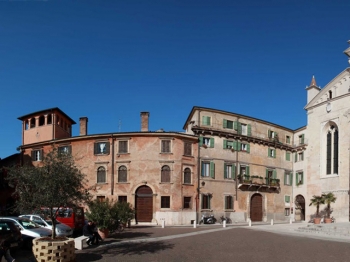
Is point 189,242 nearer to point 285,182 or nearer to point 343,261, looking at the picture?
point 343,261

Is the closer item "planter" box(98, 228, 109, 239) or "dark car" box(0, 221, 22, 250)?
"dark car" box(0, 221, 22, 250)

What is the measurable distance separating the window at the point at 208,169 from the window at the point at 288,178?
480 inches

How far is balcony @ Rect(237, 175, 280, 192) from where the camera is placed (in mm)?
38594

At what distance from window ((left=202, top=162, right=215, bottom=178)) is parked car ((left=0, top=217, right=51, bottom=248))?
21538 millimetres

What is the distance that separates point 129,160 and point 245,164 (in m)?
13.6

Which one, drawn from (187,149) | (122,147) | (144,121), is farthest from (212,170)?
(122,147)

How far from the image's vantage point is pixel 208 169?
37.0m

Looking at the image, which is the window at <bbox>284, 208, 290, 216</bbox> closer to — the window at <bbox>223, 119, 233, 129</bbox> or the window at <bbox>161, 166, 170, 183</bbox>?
the window at <bbox>223, 119, 233, 129</bbox>

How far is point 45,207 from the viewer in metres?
12.5

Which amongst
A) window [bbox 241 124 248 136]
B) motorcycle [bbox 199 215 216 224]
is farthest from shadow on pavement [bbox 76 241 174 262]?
window [bbox 241 124 248 136]

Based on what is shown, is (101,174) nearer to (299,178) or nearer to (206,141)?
(206,141)

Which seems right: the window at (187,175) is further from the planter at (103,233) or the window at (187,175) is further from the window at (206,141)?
the planter at (103,233)

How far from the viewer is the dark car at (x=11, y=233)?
46.4ft

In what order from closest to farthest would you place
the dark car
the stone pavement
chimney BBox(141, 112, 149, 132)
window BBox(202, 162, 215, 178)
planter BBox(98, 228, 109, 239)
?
the dark car < the stone pavement < planter BBox(98, 228, 109, 239) < window BBox(202, 162, 215, 178) < chimney BBox(141, 112, 149, 132)
